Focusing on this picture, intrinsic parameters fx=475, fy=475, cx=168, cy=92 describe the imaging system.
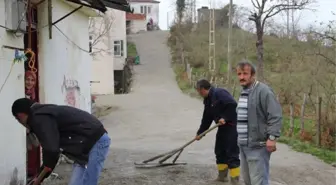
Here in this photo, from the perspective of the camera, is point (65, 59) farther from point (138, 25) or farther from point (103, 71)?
point (138, 25)

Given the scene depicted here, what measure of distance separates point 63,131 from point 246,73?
7.20 feet

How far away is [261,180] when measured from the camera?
533 cm

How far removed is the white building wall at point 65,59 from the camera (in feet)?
26.7

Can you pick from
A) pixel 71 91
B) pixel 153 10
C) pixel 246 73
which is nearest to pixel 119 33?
pixel 71 91

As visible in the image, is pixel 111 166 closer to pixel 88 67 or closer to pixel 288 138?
pixel 88 67

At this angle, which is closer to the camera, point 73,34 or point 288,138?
point 73,34

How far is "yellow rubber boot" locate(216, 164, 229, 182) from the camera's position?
762cm

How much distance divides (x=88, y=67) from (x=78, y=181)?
6745 mm

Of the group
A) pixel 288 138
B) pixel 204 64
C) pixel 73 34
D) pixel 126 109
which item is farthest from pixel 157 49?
pixel 73 34

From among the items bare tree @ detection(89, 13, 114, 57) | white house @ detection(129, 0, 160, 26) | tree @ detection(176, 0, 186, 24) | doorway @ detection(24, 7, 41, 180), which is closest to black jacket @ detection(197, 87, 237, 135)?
doorway @ detection(24, 7, 41, 180)

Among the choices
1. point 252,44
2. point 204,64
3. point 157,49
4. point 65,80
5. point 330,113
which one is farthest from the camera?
point 157,49

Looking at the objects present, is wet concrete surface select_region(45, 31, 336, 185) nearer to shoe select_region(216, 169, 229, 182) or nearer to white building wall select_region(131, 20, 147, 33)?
shoe select_region(216, 169, 229, 182)

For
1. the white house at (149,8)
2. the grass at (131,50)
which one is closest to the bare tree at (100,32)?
the grass at (131,50)

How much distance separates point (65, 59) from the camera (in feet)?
30.0
